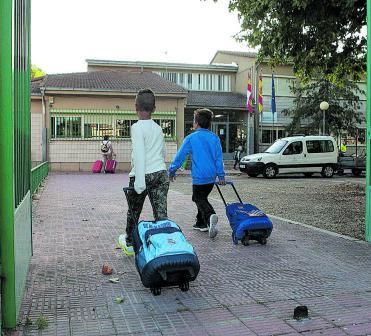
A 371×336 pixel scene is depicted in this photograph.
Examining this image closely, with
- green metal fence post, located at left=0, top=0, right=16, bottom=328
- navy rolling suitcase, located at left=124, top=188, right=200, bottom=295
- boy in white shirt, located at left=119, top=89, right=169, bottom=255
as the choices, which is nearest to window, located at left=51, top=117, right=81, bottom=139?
boy in white shirt, located at left=119, top=89, right=169, bottom=255

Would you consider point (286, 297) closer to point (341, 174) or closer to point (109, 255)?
point (109, 255)

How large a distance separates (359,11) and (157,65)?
81.8 ft

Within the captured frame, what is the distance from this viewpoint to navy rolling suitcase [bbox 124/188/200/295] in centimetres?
420

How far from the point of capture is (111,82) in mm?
27516

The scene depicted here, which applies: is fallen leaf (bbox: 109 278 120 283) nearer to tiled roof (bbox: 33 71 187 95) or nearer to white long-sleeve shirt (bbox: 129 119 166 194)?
white long-sleeve shirt (bbox: 129 119 166 194)

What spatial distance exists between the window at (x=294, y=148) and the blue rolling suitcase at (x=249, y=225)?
16.4m

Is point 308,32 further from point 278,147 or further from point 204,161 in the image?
point 278,147

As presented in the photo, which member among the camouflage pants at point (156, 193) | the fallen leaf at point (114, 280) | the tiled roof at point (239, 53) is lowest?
the fallen leaf at point (114, 280)

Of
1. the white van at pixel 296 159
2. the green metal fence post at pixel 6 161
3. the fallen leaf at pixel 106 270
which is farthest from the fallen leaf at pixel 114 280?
the white van at pixel 296 159

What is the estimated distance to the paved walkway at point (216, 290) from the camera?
3736 millimetres

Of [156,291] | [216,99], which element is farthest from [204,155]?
[216,99]

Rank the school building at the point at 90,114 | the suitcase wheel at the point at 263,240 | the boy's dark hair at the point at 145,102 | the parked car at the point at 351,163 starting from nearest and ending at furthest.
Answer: the boy's dark hair at the point at 145,102 < the suitcase wheel at the point at 263,240 < the parked car at the point at 351,163 < the school building at the point at 90,114

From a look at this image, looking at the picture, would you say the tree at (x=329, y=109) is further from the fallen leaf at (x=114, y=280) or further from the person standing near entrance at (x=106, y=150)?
the fallen leaf at (x=114, y=280)

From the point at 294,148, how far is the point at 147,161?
18288mm
